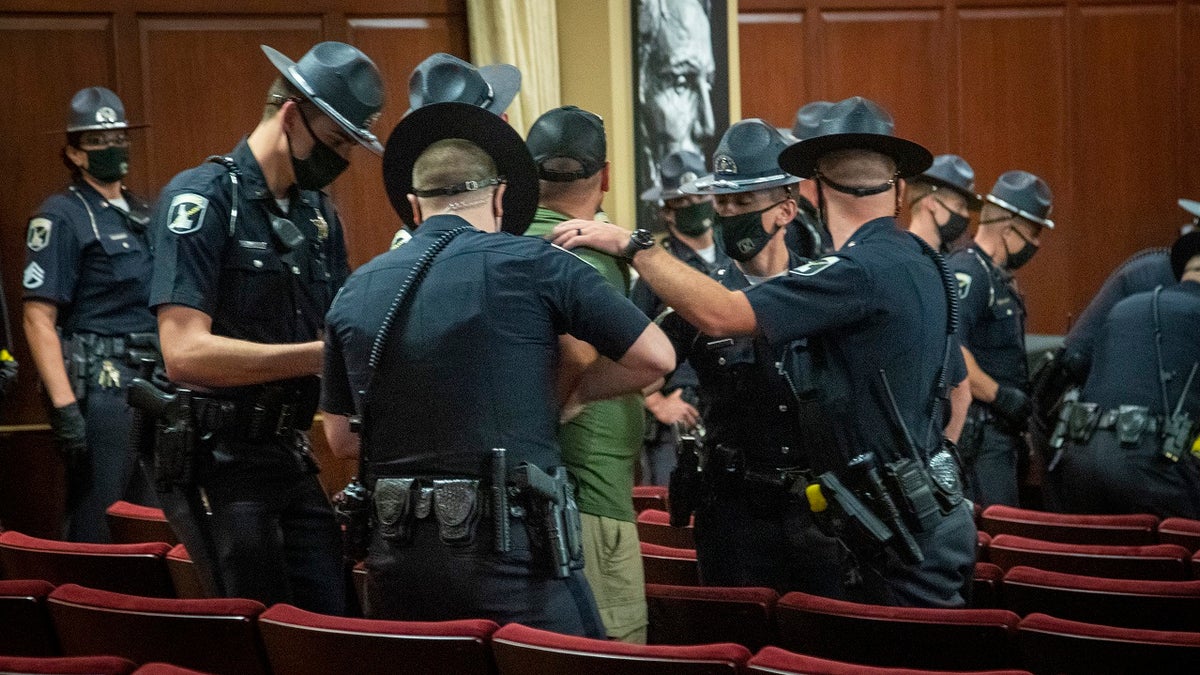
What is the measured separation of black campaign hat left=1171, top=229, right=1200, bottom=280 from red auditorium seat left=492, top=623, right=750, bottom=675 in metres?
3.51

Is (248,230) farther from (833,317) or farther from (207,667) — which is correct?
(833,317)

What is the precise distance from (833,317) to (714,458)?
2.18 ft

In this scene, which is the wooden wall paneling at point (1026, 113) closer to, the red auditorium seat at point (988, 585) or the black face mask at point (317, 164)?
the red auditorium seat at point (988, 585)

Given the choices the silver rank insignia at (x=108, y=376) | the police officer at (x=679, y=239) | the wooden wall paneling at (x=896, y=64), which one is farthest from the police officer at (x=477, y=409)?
the wooden wall paneling at (x=896, y=64)

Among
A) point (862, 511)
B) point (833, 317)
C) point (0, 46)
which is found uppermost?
point (0, 46)

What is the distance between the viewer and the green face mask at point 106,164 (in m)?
5.40

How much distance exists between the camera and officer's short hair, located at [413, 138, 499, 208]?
8.57 feet

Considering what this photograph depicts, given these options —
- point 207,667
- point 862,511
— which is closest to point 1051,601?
point 862,511

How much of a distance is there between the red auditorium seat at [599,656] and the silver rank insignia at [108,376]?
11.1 feet

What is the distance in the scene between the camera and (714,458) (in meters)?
3.51

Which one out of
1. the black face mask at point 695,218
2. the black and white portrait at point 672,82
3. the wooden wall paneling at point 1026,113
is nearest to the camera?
the black face mask at point 695,218

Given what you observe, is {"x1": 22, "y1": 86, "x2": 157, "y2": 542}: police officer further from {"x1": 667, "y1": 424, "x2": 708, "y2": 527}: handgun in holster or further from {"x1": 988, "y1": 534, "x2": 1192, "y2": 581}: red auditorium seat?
{"x1": 988, "y1": 534, "x2": 1192, "y2": 581}: red auditorium seat

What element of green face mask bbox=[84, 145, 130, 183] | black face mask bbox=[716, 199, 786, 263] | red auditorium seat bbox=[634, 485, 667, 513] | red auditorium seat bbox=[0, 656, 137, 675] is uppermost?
green face mask bbox=[84, 145, 130, 183]

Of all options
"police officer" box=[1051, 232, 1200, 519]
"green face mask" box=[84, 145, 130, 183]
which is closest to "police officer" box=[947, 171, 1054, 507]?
"police officer" box=[1051, 232, 1200, 519]
